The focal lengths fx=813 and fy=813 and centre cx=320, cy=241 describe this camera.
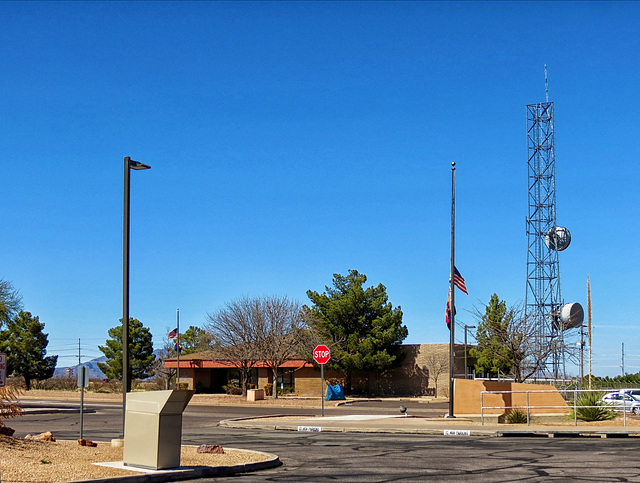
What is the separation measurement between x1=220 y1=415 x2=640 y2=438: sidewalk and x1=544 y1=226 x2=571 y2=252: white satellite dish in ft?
107

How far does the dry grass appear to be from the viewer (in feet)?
41.2

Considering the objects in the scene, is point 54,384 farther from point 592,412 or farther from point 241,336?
point 592,412

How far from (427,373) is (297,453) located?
143 feet

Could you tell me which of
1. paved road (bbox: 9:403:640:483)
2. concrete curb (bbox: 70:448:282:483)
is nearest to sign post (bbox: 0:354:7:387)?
concrete curb (bbox: 70:448:282:483)

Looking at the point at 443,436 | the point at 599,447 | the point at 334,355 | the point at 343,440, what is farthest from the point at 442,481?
the point at 334,355

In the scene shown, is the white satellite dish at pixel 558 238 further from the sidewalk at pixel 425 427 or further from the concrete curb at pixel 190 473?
the concrete curb at pixel 190 473

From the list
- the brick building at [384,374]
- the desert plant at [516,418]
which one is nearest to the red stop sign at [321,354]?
the desert plant at [516,418]

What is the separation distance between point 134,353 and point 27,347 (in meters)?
9.39

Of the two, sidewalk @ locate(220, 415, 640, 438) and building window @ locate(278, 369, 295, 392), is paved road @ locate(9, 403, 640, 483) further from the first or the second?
building window @ locate(278, 369, 295, 392)

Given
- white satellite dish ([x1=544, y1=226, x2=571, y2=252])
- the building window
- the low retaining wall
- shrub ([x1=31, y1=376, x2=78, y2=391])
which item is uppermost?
white satellite dish ([x1=544, y1=226, x2=571, y2=252])

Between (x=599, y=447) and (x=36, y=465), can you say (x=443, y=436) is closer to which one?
(x=599, y=447)

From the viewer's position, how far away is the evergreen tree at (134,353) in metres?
75.0

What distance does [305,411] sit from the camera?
1634 inches

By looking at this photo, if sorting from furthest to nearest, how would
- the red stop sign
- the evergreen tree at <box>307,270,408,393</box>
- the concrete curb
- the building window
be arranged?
the building window, the evergreen tree at <box>307,270,408,393</box>, the red stop sign, the concrete curb
